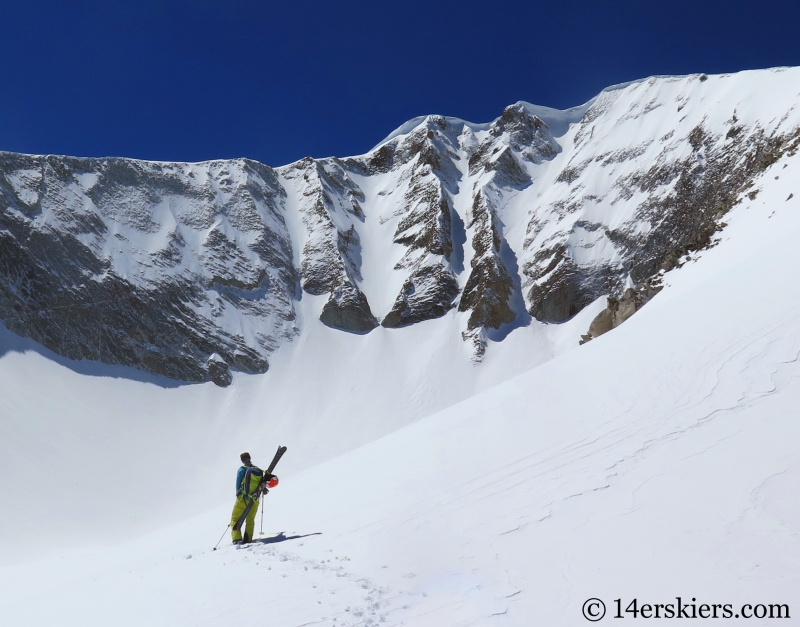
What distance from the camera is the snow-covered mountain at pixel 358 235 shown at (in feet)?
174

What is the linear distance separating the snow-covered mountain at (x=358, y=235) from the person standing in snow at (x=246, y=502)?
4700 centimetres

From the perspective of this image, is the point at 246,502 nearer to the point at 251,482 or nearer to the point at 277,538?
the point at 251,482

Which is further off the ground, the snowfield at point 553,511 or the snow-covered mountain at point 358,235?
the snow-covered mountain at point 358,235

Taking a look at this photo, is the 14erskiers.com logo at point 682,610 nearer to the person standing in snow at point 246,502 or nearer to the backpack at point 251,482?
the person standing in snow at point 246,502

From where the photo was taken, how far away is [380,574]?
6020 mm

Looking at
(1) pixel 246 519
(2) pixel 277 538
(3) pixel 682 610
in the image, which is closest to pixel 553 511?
(3) pixel 682 610

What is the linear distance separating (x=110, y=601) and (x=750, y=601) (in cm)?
606

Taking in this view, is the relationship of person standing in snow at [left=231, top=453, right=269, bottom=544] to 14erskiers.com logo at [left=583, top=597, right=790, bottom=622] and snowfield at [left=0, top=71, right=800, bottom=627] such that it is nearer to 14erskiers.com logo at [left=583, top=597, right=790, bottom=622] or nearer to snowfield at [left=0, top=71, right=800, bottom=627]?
snowfield at [left=0, top=71, right=800, bottom=627]

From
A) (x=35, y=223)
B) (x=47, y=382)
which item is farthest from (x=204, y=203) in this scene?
(x=47, y=382)

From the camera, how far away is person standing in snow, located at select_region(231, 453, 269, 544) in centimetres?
854

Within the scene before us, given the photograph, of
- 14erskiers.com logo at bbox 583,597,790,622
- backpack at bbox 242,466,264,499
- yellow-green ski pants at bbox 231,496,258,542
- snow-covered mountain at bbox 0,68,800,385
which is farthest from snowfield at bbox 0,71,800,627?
snow-covered mountain at bbox 0,68,800,385

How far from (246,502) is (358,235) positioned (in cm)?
6825

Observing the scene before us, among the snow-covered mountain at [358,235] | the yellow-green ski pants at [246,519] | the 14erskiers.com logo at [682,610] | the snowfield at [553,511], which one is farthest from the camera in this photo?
the snow-covered mountain at [358,235]

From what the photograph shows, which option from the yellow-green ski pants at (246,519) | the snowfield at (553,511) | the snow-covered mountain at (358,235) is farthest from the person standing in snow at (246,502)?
the snow-covered mountain at (358,235)
